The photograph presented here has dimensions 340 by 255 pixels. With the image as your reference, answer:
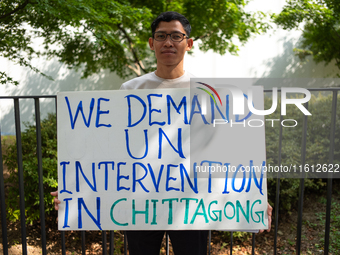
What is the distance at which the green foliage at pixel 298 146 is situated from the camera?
4219 millimetres

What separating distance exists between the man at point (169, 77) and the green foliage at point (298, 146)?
2682 mm

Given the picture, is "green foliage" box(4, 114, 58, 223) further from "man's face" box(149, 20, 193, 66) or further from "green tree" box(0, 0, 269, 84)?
"man's face" box(149, 20, 193, 66)

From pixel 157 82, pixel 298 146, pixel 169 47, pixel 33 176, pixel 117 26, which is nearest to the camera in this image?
pixel 169 47

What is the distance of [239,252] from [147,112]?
3.30 metres

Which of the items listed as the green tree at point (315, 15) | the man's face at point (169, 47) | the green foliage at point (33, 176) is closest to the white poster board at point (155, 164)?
the man's face at point (169, 47)

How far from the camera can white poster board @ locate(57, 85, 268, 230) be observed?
1.73 m

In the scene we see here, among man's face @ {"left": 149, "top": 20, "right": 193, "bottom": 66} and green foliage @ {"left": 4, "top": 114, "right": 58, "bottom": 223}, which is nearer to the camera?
man's face @ {"left": 149, "top": 20, "right": 193, "bottom": 66}

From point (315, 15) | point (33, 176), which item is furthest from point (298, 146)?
point (33, 176)

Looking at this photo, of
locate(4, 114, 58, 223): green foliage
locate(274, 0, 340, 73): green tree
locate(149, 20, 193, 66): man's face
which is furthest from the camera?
locate(274, 0, 340, 73): green tree

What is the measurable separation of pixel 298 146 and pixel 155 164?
346 cm

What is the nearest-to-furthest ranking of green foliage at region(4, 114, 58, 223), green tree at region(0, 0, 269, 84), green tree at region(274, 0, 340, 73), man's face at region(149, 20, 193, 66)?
man's face at region(149, 20, 193, 66), green foliage at region(4, 114, 58, 223), green tree at region(0, 0, 269, 84), green tree at region(274, 0, 340, 73)

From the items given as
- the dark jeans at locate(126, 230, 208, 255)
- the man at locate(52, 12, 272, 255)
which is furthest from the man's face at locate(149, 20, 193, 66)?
the dark jeans at locate(126, 230, 208, 255)

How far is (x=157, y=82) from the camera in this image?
1801mm

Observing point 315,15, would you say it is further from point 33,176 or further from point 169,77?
point 33,176
